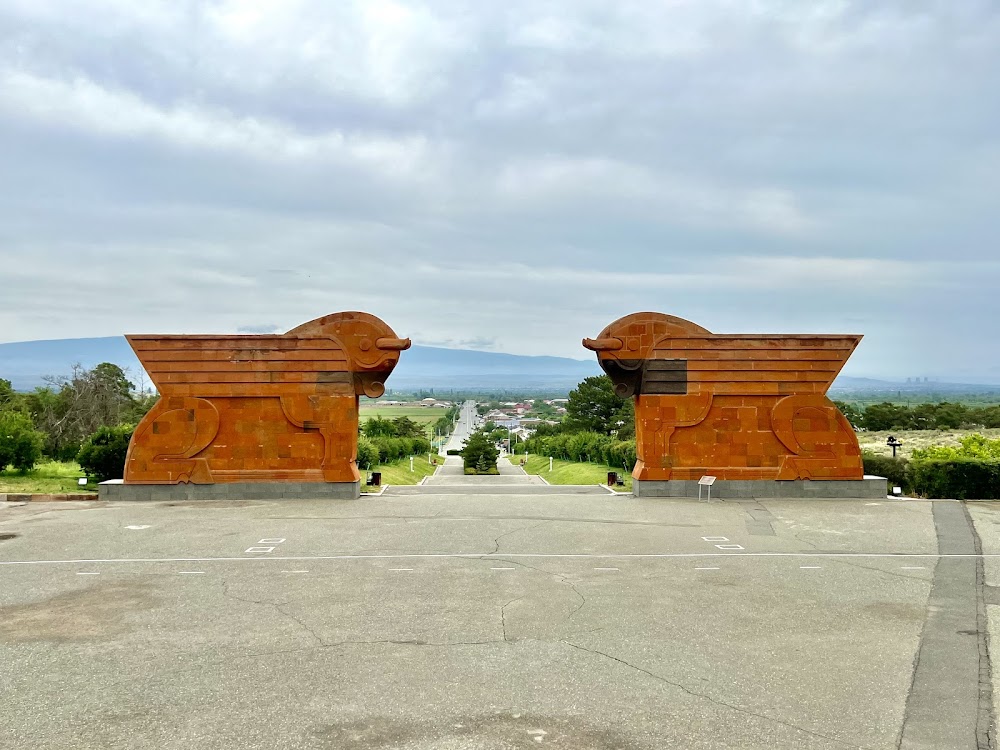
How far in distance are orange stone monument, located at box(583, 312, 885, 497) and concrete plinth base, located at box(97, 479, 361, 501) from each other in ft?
20.7

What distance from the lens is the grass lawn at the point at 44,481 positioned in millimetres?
15492

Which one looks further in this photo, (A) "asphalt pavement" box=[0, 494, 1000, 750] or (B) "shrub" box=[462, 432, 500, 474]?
(B) "shrub" box=[462, 432, 500, 474]

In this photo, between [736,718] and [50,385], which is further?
[50,385]

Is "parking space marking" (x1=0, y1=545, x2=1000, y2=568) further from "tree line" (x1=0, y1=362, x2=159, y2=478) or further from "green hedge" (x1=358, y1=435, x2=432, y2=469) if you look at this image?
"tree line" (x1=0, y1=362, x2=159, y2=478)

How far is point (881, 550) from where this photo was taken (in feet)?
30.3

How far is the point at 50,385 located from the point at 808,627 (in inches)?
1502

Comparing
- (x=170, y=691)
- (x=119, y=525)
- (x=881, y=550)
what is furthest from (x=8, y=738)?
(x=881, y=550)

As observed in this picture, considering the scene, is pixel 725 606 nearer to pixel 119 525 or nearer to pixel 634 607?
pixel 634 607

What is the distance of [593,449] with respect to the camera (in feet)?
116

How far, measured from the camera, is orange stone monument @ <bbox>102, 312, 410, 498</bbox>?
527 inches

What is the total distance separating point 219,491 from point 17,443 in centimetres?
811

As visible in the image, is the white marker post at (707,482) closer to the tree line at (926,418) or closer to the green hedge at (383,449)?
the green hedge at (383,449)

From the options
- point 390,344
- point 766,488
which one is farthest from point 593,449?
point 390,344

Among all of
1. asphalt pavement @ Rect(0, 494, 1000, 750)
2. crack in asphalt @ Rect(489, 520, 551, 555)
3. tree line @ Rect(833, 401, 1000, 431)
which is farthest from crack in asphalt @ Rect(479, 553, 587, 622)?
tree line @ Rect(833, 401, 1000, 431)
